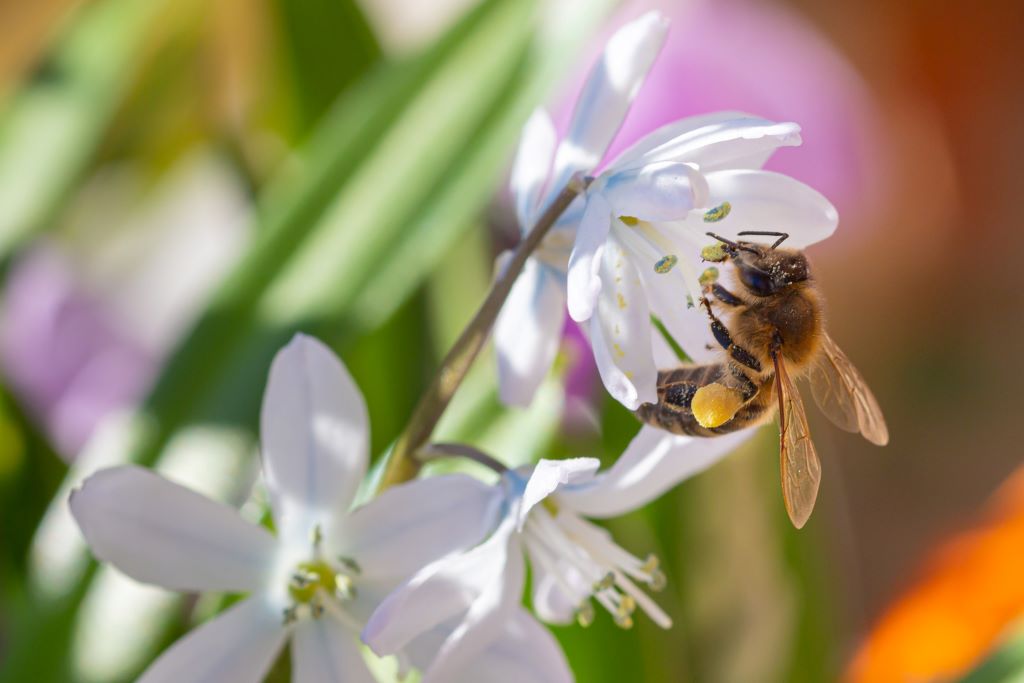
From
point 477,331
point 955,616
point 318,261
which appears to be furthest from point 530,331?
point 955,616

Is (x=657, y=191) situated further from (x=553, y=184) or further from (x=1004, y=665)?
(x=1004, y=665)

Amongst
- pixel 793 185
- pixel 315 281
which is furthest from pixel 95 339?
pixel 793 185

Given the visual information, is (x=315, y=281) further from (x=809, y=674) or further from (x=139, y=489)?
(x=809, y=674)

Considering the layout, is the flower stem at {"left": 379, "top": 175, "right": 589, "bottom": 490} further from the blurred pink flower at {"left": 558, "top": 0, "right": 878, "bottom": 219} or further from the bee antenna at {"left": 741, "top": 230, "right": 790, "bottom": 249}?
the blurred pink flower at {"left": 558, "top": 0, "right": 878, "bottom": 219}

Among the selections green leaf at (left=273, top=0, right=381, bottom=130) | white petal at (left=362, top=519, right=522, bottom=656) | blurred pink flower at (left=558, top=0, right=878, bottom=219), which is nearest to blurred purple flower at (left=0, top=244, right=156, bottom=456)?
green leaf at (left=273, top=0, right=381, bottom=130)

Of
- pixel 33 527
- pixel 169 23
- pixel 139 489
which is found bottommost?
pixel 33 527

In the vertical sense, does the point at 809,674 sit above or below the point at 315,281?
below
